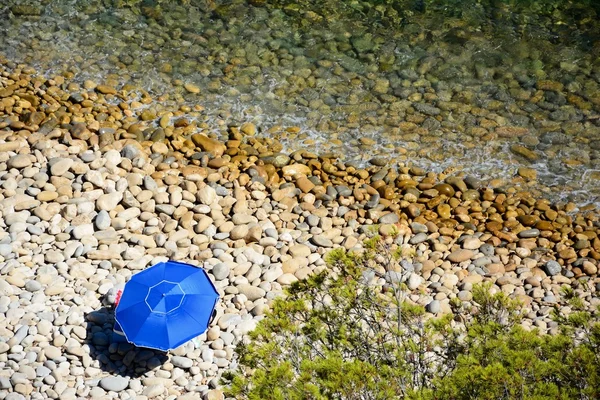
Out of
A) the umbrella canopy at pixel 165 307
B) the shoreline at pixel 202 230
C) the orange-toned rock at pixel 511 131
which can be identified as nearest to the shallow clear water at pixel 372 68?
the orange-toned rock at pixel 511 131

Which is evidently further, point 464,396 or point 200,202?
point 200,202

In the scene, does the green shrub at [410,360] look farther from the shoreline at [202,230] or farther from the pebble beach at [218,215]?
the shoreline at [202,230]

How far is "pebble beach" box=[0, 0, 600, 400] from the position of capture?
740cm

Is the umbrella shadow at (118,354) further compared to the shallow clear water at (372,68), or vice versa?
the shallow clear water at (372,68)

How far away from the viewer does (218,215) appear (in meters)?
9.30

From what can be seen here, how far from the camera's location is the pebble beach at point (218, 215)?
24.3 feet

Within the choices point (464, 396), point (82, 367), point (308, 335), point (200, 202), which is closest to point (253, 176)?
point (200, 202)

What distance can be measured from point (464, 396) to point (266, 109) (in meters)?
8.08

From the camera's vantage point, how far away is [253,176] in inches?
400

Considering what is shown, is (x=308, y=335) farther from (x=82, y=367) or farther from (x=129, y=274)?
(x=129, y=274)

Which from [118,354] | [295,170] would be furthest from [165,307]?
[295,170]

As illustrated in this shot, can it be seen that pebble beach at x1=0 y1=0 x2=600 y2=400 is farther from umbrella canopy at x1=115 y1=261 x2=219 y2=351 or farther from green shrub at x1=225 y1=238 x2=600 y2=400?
green shrub at x1=225 y1=238 x2=600 y2=400

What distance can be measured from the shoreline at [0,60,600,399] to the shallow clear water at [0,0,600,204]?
2.35ft

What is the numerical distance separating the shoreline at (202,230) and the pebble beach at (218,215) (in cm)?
2
